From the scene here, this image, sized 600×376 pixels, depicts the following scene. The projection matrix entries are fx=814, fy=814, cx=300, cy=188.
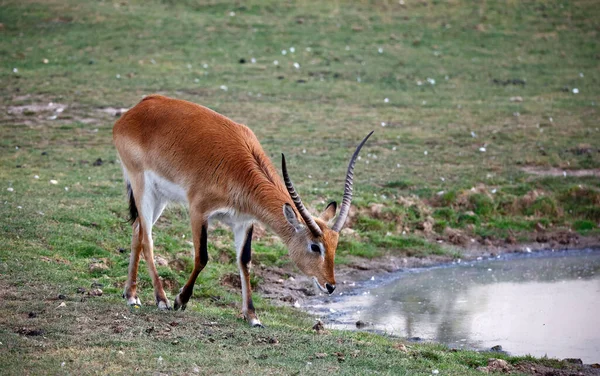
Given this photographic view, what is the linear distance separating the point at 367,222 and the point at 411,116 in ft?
20.0

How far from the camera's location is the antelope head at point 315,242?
7.76 m

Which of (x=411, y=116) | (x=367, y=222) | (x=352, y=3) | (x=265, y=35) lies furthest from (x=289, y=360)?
(x=352, y=3)

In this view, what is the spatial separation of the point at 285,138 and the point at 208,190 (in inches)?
320

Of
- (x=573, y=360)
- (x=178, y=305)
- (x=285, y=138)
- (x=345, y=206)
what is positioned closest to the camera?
(x=345, y=206)

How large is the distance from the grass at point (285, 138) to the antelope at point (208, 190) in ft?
2.04

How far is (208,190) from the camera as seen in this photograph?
325 inches

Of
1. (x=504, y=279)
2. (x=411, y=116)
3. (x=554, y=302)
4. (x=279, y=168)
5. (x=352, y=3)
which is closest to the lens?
(x=554, y=302)

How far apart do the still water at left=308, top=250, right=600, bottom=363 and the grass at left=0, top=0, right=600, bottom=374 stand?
2.76 ft

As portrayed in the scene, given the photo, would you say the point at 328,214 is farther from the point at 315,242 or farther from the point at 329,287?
the point at 329,287

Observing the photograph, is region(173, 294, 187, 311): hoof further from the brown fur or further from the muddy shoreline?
the muddy shoreline

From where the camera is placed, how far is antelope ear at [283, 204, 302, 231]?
25.5 feet

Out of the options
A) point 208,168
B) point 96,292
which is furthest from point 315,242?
point 96,292

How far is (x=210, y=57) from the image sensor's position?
72.3ft

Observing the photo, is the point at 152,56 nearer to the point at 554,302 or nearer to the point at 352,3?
the point at 352,3
